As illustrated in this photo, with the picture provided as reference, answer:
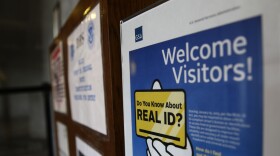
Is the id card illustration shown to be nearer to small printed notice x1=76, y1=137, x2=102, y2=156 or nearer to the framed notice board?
the framed notice board

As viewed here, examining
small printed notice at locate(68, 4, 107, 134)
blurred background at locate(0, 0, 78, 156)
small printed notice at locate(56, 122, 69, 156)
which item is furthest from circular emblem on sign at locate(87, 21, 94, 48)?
blurred background at locate(0, 0, 78, 156)

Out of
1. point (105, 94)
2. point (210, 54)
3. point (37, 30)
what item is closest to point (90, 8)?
point (105, 94)

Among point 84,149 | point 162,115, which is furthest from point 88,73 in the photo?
point 162,115

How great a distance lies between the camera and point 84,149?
98 centimetres

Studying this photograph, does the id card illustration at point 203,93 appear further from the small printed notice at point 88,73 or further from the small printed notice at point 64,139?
the small printed notice at point 64,139

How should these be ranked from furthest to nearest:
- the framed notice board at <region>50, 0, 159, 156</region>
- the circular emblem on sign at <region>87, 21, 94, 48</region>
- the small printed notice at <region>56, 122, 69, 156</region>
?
the small printed notice at <region>56, 122, 69, 156</region> → the circular emblem on sign at <region>87, 21, 94, 48</region> → the framed notice board at <region>50, 0, 159, 156</region>

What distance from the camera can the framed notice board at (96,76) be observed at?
0.66 metres

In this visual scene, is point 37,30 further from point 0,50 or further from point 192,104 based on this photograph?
point 192,104

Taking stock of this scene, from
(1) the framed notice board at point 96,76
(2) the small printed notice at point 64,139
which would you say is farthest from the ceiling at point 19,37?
(1) the framed notice board at point 96,76

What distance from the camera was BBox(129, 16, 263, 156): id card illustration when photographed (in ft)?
1.08

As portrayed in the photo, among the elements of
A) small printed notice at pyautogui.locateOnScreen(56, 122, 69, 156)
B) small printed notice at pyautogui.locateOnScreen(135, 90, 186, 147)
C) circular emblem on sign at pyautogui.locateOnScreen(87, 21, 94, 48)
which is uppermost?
circular emblem on sign at pyautogui.locateOnScreen(87, 21, 94, 48)

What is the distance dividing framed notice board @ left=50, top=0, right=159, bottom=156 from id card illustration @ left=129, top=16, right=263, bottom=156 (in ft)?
0.38

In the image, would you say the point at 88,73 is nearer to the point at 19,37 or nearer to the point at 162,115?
the point at 162,115

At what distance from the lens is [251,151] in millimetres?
333
